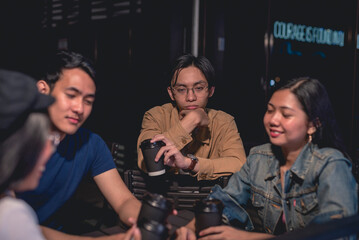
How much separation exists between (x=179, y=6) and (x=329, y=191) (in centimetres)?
420

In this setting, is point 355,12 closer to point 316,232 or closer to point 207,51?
point 207,51

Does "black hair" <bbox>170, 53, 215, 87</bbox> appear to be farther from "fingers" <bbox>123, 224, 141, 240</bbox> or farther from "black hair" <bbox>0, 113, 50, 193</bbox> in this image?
"black hair" <bbox>0, 113, 50, 193</bbox>

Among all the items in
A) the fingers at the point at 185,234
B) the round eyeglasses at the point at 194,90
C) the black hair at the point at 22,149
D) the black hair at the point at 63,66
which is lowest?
the fingers at the point at 185,234

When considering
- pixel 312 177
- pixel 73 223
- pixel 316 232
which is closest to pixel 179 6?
pixel 73 223

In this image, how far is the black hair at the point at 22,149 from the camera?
42.4 inches

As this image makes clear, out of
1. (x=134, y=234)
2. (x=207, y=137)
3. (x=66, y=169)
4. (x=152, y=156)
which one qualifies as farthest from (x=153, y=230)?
(x=207, y=137)

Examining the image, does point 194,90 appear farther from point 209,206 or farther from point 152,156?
point 209,206

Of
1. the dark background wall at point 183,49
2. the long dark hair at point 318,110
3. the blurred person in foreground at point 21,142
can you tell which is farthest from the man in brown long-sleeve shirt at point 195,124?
the dark background wall at point 183,49

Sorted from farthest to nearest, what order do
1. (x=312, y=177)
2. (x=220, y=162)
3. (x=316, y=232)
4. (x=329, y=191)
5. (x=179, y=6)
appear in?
1. (x=179, y=6)
2. (x=220, y=162)
3. (x=312, y=177)
4. (x=329, y=191)
5. (x=316, y=232)

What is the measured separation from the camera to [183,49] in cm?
536

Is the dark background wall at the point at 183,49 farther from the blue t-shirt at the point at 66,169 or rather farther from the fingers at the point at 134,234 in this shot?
the fingers at the point at 134,234

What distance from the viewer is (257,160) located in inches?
86.9

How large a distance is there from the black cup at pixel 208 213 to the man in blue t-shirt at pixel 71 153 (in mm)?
350

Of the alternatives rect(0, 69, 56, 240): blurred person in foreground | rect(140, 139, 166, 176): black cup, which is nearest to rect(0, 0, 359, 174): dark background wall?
rect(140, 139, 166, 176): black cup
